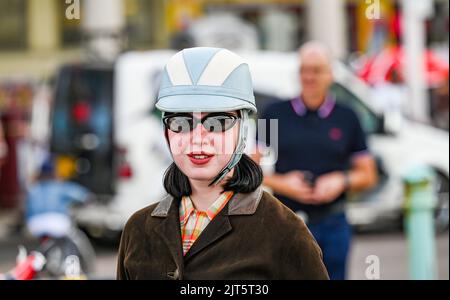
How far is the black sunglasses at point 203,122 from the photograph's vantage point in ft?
8.52

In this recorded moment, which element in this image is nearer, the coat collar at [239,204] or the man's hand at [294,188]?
the coat collar at [239,204]

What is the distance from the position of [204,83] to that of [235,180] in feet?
0.83

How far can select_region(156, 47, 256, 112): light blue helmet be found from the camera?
2.57 m

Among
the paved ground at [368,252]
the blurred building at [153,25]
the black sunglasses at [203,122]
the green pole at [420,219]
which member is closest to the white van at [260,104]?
the paved ground at [368,252]

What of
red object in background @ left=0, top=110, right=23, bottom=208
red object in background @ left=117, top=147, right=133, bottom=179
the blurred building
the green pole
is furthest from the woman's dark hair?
the blurred building

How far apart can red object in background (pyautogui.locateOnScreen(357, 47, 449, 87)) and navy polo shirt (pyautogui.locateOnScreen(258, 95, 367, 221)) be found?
13.7 m

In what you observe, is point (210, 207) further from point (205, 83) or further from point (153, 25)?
point (153, 25)

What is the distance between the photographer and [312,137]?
5832mm

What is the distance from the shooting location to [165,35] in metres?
29.1

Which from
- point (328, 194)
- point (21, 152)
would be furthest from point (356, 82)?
point (328, 194)

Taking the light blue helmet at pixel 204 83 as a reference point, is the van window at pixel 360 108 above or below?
below

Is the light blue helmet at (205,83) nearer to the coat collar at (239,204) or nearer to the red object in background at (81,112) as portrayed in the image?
the coat collar at (239,204)
